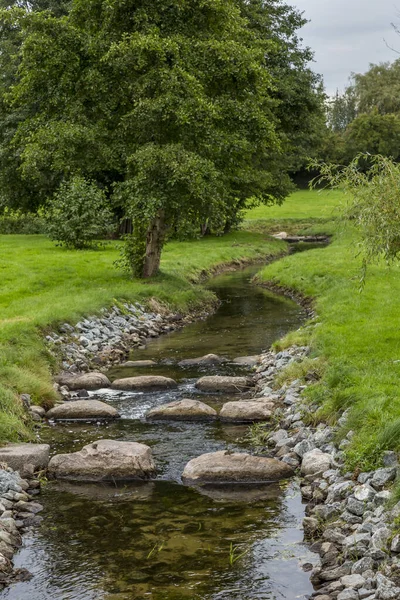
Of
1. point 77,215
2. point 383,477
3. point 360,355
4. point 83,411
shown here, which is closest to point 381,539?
point 383,477

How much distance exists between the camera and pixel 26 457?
40.6 ft

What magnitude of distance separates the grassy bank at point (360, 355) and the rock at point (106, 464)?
3.31m

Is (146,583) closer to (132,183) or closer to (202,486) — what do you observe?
(202,486)

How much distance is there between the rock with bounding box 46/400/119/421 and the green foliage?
6.09 metres

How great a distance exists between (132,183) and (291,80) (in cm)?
2070

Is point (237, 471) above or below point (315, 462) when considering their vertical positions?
below

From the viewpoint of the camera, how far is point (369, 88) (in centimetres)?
12625

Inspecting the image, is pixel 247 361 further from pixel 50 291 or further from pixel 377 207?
pixel 50 291

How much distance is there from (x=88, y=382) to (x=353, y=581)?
10435 mm

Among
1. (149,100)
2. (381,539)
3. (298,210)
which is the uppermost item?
(149,100)

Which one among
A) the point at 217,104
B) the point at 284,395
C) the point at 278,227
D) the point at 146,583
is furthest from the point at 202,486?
the point at 278,227

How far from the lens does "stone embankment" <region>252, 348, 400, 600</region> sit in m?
8.36

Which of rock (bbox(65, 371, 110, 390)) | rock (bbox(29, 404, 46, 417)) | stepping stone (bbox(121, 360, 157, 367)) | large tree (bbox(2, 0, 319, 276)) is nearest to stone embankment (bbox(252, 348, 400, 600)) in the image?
rock (bbox(29, 404, 46, 417))

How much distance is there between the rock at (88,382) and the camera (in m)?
17.7
